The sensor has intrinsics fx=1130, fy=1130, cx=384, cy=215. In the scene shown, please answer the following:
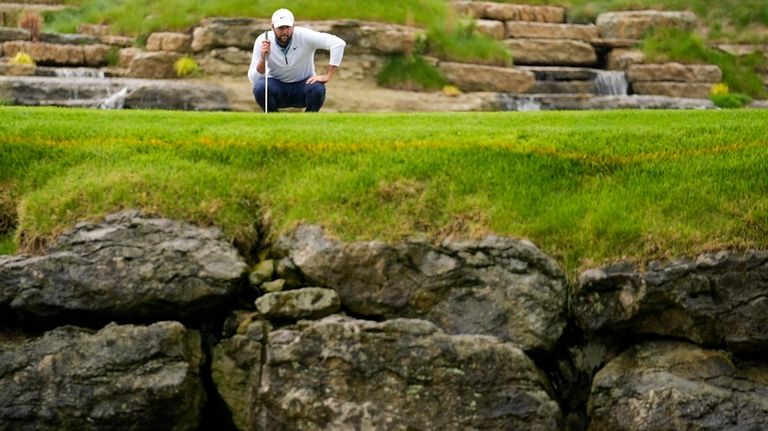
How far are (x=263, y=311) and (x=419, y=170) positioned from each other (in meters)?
2.46

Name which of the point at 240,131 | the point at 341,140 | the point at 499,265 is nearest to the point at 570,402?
the point at 499,265

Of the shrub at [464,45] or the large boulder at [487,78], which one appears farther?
the shrub at [464,45]

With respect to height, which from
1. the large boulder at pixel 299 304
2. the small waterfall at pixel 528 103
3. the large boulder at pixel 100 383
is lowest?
the small waterfall at pixel 528 103

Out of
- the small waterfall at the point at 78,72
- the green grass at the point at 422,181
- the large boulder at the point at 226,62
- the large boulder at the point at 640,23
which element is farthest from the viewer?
the large boulder at the point at 640,23

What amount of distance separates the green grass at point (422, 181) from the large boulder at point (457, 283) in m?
0.26

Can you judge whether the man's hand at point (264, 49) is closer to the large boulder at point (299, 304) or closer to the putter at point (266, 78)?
the putter at point (266, 78)

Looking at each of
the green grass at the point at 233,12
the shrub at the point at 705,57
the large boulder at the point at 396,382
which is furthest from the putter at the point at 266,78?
the shrub at the point at 705,57

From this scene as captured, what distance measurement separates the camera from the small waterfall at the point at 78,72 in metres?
27.5

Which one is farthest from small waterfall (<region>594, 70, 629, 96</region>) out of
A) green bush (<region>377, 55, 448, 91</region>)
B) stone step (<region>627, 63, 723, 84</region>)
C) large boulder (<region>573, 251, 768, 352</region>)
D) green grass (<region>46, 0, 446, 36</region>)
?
large boulder (<region>573, 251, 768, 352</region>)

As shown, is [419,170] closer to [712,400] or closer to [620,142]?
[620,142]

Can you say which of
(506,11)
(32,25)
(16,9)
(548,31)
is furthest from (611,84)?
(16,9)

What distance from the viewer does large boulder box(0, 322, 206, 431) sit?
1061cm

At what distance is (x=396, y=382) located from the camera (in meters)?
10.5

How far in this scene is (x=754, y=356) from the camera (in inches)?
424
